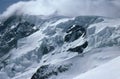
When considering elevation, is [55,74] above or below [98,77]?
above

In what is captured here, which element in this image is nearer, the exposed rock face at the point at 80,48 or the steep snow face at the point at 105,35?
the steep snow face at the point at 105,35

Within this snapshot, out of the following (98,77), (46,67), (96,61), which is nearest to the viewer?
(98,77)

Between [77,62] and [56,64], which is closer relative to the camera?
[77,62]

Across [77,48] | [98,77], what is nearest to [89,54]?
[77,48]

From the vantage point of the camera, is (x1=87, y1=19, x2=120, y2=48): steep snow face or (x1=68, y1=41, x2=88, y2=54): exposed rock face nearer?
(x1=87, y1=19, x2=120, y2=48): steep snow face

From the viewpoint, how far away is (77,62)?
17000cm

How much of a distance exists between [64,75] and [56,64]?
43.2 feet

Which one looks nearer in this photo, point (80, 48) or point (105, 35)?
point (105, 35)

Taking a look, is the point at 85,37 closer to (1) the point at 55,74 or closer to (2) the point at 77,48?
(2) the point at 77,48

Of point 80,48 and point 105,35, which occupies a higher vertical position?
point 80,48

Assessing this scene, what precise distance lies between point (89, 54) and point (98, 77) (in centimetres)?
10619

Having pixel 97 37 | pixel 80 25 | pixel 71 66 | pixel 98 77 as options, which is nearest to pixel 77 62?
pixel 71 66

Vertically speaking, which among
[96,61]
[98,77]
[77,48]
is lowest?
[98,77]

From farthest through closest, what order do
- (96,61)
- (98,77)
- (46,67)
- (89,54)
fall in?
1. (46,67)
2. (89,54)
3. (96,61)
4. (98,77)
